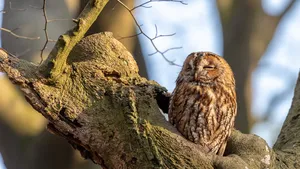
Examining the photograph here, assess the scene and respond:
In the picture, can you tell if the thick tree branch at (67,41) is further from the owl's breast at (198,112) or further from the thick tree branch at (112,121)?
the owl's breast at (198,112)

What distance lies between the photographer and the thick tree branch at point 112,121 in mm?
2004

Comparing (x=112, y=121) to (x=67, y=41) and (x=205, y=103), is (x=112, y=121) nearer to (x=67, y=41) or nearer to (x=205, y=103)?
(x=67, y=41)

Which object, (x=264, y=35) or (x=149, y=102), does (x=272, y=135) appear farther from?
(x=149, y=102)

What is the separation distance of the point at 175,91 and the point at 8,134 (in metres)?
1.16

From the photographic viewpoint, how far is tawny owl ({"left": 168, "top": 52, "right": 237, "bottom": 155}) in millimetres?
2375

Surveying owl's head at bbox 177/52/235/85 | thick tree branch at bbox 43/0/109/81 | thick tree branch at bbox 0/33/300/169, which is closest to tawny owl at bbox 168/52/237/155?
owl's head at bbox 177/52/235/85

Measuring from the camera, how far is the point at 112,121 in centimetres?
210

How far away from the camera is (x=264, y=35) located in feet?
15.1

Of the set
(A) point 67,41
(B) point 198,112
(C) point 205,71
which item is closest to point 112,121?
(A) point 67,41

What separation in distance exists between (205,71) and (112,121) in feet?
2.31

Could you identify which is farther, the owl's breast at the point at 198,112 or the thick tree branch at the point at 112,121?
the owl's breast at the point at 198,112

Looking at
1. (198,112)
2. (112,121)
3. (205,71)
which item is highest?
(205,71)

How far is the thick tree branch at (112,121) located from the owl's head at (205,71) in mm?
366

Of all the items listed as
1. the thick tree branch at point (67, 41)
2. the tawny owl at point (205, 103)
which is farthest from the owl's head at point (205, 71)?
the thick tree branch at point (67, 41)
